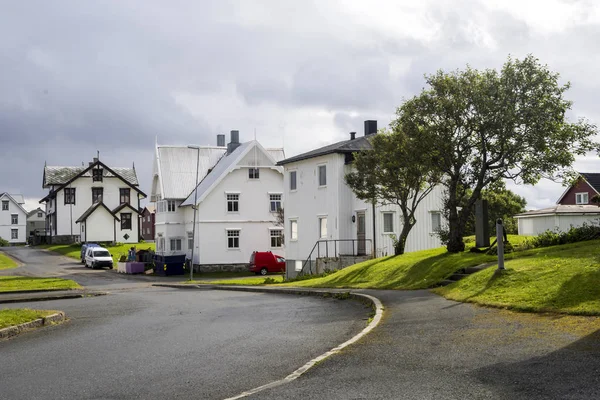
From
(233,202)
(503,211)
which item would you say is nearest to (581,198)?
(503,211)

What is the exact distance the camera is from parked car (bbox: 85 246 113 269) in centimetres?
6675

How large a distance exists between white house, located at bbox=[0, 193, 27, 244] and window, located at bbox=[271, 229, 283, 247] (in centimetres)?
8902

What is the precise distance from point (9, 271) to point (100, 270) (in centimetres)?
901

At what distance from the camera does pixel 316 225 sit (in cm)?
4694

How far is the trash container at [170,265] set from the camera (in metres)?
59.1

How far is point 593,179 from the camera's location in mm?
73750

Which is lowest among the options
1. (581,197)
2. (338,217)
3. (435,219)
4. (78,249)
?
(78,249)

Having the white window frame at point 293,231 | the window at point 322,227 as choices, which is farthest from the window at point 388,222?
the white window frame at point 293,231

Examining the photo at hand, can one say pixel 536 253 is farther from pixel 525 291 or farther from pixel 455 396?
pixel 455 396

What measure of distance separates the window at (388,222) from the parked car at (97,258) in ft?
110

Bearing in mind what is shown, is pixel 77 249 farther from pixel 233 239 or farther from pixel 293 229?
pixel 293 229

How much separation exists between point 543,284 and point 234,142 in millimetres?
58371

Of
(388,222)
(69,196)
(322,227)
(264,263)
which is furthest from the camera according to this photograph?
(69,196)

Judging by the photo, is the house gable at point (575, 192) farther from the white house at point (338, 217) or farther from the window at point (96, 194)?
the window at point (96, 194)
